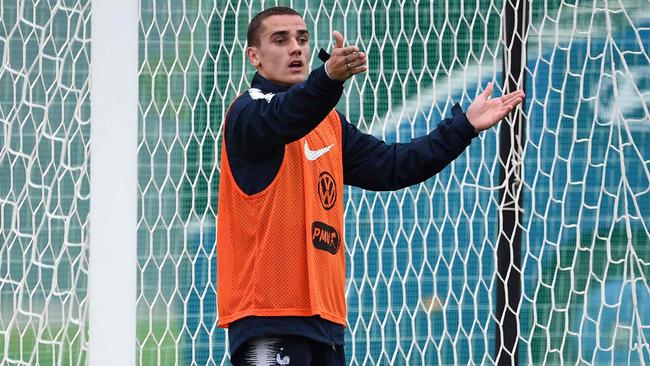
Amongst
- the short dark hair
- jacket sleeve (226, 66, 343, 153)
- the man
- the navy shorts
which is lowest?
the navy shorts

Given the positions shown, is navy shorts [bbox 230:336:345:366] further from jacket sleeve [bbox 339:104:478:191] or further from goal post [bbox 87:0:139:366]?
goal post [bbox 87:0:139:366]

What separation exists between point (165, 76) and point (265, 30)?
1.08 m

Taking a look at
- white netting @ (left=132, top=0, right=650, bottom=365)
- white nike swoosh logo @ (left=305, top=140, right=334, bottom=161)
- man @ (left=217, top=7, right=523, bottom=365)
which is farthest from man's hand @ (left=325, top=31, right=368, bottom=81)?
white netting @ (left=132, top=0, right=650, bottom=365)

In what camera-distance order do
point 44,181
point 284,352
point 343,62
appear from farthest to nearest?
point 44,181
point 284,352
point 343,62

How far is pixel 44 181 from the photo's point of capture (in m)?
3.93

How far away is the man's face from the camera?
2.90 metres

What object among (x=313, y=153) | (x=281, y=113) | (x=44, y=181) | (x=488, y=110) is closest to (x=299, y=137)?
(x=281, y=113)

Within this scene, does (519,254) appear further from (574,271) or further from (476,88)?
(476,88)

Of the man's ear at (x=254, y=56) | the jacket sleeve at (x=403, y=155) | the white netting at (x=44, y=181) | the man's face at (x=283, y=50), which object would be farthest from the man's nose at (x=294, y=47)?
the white netting at (x=44, y=181)

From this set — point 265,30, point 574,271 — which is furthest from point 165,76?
point 574,271

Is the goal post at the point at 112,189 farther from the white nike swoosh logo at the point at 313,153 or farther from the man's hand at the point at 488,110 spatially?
the man's hand at the point at 488,110

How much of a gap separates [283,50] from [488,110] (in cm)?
49

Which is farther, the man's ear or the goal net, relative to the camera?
the goal net

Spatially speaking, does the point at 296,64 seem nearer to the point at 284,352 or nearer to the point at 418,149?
the point at 418,149
